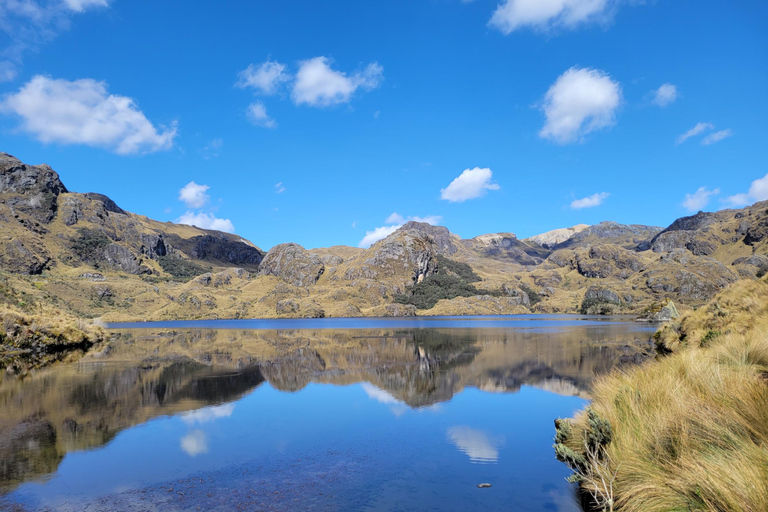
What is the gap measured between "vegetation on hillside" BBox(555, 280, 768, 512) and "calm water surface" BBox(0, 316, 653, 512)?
1.49m

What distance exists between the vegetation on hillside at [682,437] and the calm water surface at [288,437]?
1485 mm

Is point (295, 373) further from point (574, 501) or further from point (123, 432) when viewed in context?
point (574, 501)

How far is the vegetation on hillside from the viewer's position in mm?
6875

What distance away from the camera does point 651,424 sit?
32.9 feet

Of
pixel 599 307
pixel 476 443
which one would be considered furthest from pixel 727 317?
pixel 599 307

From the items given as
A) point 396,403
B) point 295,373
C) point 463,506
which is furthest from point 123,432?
point 295,373

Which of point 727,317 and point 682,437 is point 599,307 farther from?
point 682,437

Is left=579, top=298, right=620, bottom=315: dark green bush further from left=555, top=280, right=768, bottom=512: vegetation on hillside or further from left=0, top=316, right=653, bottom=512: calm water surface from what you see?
left=555, top=280, right=768, bottom=512: vegetation on hillside

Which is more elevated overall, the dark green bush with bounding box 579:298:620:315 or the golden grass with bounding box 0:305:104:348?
the golden grass with bounding box 0:305:104:348

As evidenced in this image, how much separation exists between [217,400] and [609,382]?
18395mm

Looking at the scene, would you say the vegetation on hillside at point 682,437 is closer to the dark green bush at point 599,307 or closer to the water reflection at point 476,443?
the water reflection at point 476,443

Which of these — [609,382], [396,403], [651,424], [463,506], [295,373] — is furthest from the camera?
[295,373]

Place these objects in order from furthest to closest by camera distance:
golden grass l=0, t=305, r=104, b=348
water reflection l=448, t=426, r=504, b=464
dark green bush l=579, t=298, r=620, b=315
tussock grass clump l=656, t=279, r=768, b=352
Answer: dark green bush l=579, t=298, r=620, b=315 < golden grass l=0, t=305, r=104, b=348 < tussock grass clump l=656, t=279, r=768, b=352 < water reflection l=448, t=426, r=504, b=464

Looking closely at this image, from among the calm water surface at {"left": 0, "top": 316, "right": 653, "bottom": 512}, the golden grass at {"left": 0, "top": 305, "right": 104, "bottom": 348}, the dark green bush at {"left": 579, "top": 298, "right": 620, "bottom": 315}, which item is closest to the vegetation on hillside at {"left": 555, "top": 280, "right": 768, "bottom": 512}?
the calm water surface at {"left": 0, "top": 316, "right": 653, "bottom": 512}
